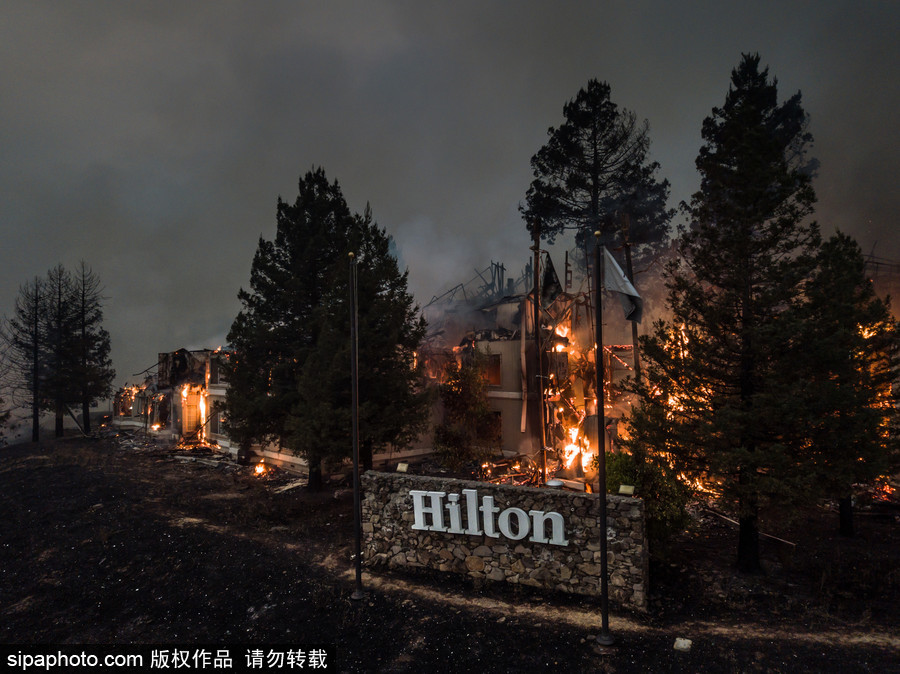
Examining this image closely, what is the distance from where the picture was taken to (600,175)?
3158 cm

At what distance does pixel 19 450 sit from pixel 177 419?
9.88 metres

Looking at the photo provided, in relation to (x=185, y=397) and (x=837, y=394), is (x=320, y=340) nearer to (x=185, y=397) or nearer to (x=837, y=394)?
(x=837, y=394)

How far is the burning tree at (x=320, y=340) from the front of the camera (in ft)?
54.3

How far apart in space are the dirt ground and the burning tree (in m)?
3.75

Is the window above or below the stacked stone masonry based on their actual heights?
above

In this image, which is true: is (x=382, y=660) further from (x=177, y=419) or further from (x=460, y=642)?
(x=177, y=419)

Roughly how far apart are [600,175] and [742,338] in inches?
960

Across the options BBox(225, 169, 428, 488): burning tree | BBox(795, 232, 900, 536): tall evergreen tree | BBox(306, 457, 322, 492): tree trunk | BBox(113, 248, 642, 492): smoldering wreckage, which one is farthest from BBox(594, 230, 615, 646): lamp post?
BBox(306, 457, 322, 492): tree trunk

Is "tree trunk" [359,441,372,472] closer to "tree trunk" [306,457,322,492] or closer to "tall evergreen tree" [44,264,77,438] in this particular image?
"tree trunk" [306,457,322,492]

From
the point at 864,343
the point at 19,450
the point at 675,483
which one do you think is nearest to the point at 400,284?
the point at 675,483

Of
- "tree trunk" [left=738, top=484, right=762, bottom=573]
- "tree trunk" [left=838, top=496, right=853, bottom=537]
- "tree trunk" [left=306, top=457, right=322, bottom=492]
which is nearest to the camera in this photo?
"tree trunk" [left=738, top=484, right=762, bottom=573]

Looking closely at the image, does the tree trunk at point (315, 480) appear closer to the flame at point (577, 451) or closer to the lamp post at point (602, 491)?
the flame at point (577, 451)

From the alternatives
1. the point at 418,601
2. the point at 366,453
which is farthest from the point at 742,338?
the point at 366,453

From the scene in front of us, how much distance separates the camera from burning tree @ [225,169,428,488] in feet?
54.3
